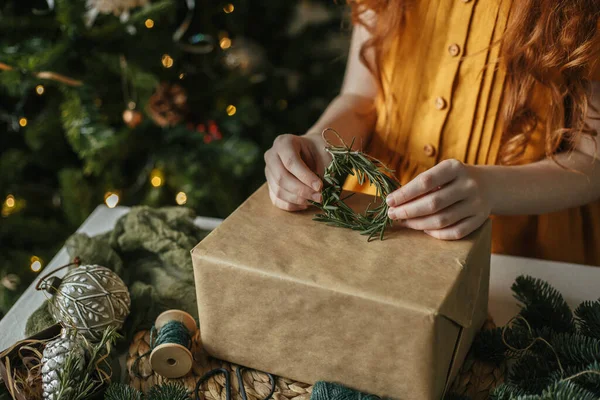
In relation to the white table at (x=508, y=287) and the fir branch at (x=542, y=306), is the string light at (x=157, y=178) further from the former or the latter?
the fir branch at (x=542, y=306)

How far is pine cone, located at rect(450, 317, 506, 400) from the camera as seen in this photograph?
74 centimetres

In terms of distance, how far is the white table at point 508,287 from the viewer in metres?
0.87

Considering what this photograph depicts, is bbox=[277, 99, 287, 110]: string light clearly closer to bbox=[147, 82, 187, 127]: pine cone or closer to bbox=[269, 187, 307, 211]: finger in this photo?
bbox=[147, 82, 187, 127]: pine cone

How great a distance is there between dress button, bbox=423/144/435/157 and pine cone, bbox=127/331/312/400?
45 centimetres

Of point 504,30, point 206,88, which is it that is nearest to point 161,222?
point 504,30

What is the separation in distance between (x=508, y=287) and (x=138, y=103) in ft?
3.15

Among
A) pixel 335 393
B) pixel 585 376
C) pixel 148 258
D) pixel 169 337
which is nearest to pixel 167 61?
pixel 148 258

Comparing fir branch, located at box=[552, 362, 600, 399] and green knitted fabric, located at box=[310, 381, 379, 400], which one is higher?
fir branch, located at box=[552, 362, 600, 399]

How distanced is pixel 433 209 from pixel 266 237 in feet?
0.67

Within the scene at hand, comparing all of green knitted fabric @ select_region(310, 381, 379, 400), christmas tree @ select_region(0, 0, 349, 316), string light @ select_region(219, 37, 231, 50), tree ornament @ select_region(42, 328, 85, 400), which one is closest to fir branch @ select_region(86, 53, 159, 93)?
christmas tree @ select_region(0, 0, 349, 316)

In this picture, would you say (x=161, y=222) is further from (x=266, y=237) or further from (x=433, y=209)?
(x=433, y=209)

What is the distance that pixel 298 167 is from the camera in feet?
2.67

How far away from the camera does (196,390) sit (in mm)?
733

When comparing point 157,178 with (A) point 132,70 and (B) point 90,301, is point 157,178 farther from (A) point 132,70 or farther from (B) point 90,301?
(B) point 90,301
